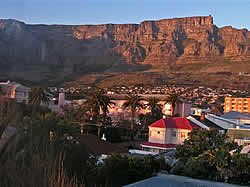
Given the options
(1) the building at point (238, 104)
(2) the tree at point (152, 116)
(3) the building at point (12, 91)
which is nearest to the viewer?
(3) the building at point (12, 91)

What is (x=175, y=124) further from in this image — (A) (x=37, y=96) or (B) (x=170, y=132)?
(A) (x=37, y=96)

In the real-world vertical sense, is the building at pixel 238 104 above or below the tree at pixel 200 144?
above

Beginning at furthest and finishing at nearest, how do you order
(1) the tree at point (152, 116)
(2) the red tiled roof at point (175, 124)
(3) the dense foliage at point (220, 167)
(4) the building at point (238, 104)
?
(4) the building at point (238, 104) → (1) the tree at point (152, 116) → (2) the red tiled roof at point (175, 124) → (3) the dense foliage at point (220, 167)

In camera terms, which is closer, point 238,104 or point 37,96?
point 37,96

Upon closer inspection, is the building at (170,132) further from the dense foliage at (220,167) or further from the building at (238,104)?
the building at (238,104)

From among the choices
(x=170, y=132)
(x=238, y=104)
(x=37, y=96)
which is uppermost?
(x=238, y=104)

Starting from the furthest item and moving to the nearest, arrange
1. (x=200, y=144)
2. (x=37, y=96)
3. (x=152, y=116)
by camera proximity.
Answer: (x=152, y=116) → (x=200, y=144) → (x=37, y=96)

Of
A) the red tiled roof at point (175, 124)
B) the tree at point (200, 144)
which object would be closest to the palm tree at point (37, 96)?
the tree at point (200, 144)

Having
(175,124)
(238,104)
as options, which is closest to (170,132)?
(175,124)

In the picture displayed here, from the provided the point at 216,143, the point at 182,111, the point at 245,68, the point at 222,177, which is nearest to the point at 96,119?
the point at 182,111

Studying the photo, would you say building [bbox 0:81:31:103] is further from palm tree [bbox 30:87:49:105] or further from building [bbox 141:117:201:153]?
building [bbox 141:117:201:153]

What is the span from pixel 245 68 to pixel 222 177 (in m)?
165

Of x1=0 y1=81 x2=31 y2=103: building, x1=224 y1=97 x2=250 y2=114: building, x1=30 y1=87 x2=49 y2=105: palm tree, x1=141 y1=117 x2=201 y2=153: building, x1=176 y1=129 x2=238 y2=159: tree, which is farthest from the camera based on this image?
x1=224 y1=97 x2=250 y2=114: building

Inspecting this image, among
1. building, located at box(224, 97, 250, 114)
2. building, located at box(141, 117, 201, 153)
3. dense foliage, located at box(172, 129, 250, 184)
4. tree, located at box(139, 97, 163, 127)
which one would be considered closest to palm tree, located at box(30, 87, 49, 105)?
dense foliage, located at box(172, 129, 250, 184)
